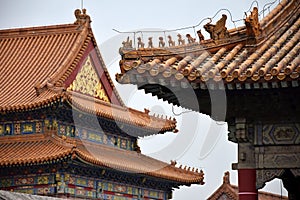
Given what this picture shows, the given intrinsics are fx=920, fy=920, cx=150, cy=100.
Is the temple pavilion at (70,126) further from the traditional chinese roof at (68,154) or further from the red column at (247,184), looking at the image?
the red column at (247,184)

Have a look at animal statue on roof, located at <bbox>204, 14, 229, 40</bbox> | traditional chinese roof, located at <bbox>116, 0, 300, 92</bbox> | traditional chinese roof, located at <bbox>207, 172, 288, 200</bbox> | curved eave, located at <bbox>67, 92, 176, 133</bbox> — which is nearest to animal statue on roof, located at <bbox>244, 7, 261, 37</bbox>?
traditional chinese roof, located at <bbox>116, 0, 300, 92</bbox>

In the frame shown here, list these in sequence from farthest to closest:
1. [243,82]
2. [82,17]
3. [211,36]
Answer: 1. [82,17]
2. [211,36]
3. [243,82]

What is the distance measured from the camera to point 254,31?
1264 cm

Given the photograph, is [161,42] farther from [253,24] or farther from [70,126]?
[70,126]

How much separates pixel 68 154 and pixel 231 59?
2053 cm

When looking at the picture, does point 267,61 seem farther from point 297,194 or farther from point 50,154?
point 50,154

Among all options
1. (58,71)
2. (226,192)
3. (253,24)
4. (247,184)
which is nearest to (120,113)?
(58,71)

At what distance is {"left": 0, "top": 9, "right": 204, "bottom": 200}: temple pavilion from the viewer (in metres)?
34.1

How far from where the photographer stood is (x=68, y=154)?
107 feet

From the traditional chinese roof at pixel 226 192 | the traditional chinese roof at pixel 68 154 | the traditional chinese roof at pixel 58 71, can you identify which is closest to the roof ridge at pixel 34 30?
the traditional chinese roof at pixel 58 71

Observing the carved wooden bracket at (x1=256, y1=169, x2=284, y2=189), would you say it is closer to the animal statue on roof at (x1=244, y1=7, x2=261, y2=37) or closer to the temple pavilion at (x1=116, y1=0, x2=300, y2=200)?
the temple pavilion at (x1=116, y1=0, x2=300, y2=200)

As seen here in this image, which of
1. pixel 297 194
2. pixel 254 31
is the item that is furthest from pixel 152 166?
pixel 254 31

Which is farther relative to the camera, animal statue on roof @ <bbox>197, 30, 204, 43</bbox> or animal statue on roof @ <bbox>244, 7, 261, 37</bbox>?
animal statue on roof @ <bbox>197, 30, 204, 43</bbox>

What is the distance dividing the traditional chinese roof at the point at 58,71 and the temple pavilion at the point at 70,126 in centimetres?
4
